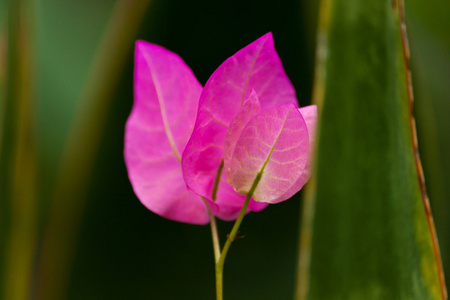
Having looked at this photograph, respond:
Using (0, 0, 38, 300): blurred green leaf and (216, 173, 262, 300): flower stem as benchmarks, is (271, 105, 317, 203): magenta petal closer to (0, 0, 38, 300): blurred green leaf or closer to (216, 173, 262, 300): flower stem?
(216, 173, 262, 300): flower stem

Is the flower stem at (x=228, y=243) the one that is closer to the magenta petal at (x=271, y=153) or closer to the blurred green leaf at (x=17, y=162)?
the magenta petal at (x=271, y=153)

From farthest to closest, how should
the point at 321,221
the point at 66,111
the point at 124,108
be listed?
the point at 66,111 → the point at 124,108 → the point at 321,221

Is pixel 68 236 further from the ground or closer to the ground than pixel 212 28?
closer to the ground

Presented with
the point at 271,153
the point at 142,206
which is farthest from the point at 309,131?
the point at 142,206

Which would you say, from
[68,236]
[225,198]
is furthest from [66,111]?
[225,198]

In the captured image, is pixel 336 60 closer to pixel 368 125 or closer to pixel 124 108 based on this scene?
pixel 368 125

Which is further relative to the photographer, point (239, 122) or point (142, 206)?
point (142, 206)

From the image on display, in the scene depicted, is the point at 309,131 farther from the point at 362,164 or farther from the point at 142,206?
the point at 142,206
